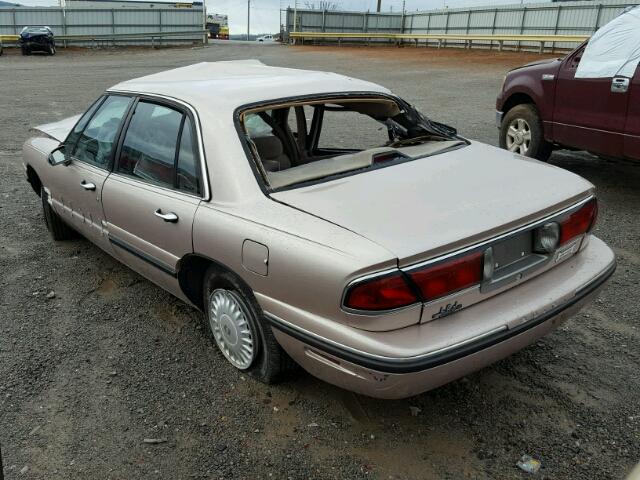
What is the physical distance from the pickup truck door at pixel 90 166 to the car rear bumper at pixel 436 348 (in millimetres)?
1832

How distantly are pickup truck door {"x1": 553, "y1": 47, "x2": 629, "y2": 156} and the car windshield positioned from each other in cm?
277

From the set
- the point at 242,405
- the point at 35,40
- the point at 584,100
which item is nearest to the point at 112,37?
the point at 35,40

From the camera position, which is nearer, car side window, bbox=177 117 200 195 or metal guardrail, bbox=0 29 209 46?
car side window, bbox=177 117 200 195

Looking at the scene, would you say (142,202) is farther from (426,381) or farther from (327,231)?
(426,381)

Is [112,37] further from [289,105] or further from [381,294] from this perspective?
[381,294]

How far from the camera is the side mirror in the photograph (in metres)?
4.17

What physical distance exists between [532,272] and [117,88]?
2.92 m

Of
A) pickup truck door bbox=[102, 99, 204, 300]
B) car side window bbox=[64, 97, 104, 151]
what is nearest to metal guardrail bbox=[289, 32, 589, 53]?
car side window bbox=[64, 97, 104, 151]

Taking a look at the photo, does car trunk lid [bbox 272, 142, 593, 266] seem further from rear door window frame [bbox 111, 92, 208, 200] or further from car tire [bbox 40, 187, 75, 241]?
car tire [bbox 40, 187, 75, 241]

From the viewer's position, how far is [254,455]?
2615 mm

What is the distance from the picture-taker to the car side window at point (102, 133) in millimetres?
3828

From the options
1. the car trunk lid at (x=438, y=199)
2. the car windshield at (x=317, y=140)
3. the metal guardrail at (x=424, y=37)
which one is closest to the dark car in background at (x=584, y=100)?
the car windshield at (x=317, y=140)

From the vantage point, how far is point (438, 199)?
2701 millimetres

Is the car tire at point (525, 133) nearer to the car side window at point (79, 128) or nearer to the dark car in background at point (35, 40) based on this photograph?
the car side window at point (79, 128)
